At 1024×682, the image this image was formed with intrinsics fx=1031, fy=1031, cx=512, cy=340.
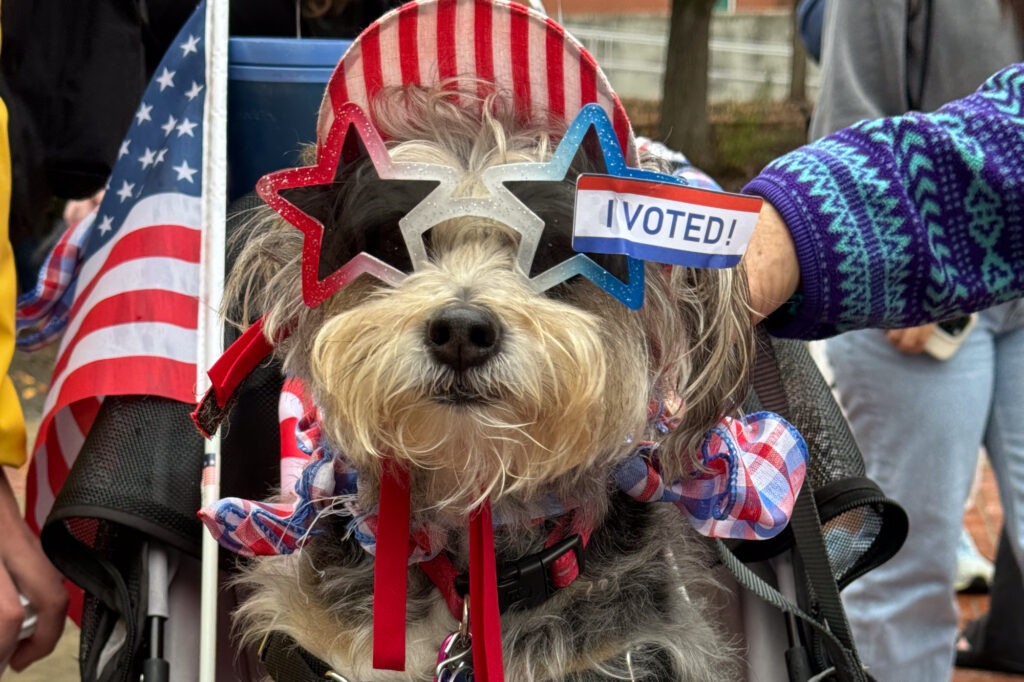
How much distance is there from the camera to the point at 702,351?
193cm

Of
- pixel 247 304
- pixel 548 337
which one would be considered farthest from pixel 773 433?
pixel 247 304

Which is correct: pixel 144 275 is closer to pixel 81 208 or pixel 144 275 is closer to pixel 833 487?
pixel 81 208

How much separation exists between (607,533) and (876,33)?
6.74 ft

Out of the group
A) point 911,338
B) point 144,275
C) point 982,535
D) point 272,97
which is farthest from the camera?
point 982,535

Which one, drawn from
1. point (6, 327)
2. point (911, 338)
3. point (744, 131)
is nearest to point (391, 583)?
point (6, 327)

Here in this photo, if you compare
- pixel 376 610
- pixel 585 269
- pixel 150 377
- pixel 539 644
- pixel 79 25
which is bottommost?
pixel 539 644

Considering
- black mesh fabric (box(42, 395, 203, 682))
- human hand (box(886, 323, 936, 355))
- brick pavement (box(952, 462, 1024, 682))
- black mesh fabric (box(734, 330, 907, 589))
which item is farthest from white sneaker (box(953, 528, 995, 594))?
black mesh fabric (box(42, 395, 203, 682))

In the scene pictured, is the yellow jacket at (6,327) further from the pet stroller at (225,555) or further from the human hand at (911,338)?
the human hand at (911,338)

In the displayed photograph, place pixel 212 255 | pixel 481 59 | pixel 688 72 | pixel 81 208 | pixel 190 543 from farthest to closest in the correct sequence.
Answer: pixel 688 72
pixel 81 208
pixel 212 255
pixel 190 543
pixel 481 59

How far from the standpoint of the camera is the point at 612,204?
1650mm

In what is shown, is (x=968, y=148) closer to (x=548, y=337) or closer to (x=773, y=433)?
(x=773, y=433)

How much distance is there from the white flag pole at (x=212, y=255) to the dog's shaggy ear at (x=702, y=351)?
0.96 metres

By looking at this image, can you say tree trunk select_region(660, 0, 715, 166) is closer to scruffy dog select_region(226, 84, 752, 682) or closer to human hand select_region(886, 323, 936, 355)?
human hand select_region(886, 323, 936, 355)

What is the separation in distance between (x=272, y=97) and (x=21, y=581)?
1325 mm
